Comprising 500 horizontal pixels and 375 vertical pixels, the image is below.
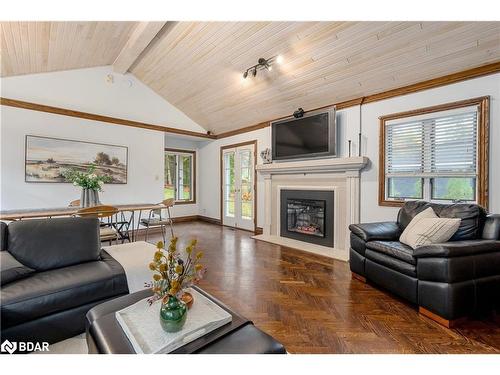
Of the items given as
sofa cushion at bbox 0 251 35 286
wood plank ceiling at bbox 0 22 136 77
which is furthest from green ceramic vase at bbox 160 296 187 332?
wood plank ceiling at bbox 0 22 136 77

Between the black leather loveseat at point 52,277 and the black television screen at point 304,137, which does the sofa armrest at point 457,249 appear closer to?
the black television screen at point 304,137

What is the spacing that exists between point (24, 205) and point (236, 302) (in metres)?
4.31

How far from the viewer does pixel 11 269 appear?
169cm

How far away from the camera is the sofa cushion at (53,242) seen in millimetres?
1951

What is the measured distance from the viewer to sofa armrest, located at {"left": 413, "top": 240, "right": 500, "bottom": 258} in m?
1.96

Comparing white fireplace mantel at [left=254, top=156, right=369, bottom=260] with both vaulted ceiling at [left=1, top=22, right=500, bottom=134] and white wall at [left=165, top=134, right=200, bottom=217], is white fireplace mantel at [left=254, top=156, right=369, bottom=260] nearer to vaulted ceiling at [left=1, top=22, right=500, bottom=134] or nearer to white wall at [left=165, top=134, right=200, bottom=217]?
vaulted ceiling at [left=1, top=22, right=500, bottom=134]

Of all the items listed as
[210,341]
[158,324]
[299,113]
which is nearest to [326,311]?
[210,341]

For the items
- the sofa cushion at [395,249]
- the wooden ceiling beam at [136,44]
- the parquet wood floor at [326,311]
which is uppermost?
the wooden ceiling beam at [136,44]

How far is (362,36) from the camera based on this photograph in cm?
296

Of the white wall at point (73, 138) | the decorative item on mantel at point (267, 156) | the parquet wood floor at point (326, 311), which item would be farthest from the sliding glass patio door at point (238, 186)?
the parquet wood floor at point (326, 311)

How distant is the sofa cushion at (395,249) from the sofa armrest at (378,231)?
0.36ft

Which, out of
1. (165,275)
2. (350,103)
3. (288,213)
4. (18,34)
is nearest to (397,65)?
(350,103)

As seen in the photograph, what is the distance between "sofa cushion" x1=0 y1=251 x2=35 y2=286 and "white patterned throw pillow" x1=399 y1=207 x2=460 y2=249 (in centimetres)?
331
